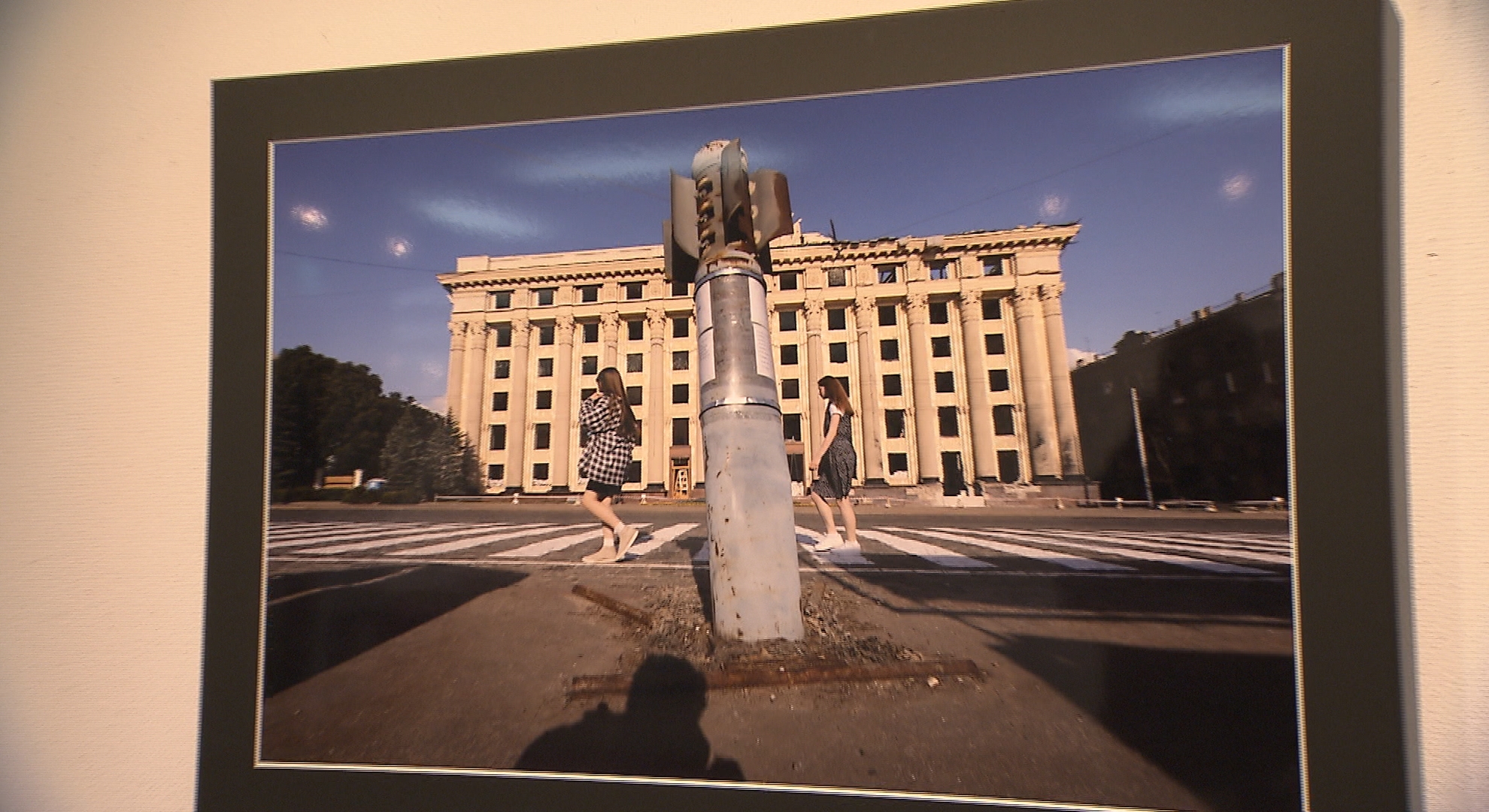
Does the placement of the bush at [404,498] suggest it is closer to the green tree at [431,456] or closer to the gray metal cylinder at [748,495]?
the green tree at [431,456]

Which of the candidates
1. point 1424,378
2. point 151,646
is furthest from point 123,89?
point 1424,378

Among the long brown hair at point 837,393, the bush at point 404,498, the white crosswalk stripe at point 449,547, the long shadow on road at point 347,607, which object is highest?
the long brown hair at point 837,393

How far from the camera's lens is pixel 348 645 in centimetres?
190

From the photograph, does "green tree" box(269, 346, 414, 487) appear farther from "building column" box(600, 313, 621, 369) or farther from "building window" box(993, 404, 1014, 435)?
"building window" box(993, 404, 1014, 435)

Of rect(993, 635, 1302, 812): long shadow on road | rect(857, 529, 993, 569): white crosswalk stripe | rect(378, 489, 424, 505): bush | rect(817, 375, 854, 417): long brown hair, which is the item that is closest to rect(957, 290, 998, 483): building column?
rect(857, 529, 993, 569): white crosswalk stripe

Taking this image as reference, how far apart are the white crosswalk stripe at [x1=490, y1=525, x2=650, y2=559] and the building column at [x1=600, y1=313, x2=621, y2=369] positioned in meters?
0.52

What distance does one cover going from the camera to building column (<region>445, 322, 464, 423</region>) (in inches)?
74.1

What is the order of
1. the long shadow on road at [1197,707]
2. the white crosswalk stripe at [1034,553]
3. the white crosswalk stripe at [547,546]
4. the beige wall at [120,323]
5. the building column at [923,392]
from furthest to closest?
1. the beige wall at [120,323]
2. the white crosswalk stripe at [547,546]
3. the building column at [923,392]
4. the white crosswalk stripe at [1034,553]
5. the long shadow on road at [1197,707]

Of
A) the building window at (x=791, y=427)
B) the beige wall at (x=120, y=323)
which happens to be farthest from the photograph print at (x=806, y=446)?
the beige wall at (x=120, y=323)

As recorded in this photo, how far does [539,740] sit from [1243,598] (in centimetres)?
197

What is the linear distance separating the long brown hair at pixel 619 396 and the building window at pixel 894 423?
2.42 feet

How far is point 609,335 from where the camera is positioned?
6.21 ft

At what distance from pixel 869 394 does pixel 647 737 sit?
1164mm

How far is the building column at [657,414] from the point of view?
1852 mm
